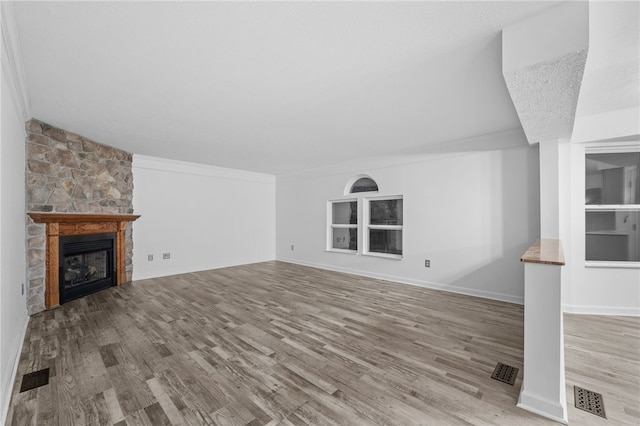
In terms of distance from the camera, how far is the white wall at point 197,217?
5016 millimetres

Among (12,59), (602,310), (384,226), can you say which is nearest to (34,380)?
(12,59)

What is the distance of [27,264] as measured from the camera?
10.7ft

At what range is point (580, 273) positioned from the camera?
344cm

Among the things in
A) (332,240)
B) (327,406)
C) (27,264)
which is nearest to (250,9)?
(327,406)

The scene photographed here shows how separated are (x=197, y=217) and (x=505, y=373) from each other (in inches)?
219

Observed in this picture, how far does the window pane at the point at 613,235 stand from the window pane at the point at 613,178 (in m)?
0.18

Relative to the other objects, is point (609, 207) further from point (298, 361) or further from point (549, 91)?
point (298, 361)

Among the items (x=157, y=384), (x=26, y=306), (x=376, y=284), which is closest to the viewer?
(x=157, y=384)

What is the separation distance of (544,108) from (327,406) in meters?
2.86

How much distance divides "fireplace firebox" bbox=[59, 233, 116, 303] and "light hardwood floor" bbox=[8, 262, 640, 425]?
0.79 feet

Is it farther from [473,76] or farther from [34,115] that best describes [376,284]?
[34,115]

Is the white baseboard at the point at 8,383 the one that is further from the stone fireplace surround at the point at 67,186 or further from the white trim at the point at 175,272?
the white trim at the point at 175,272

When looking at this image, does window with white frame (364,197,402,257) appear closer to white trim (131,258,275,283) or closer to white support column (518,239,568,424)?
white trim (131,258,275,283)

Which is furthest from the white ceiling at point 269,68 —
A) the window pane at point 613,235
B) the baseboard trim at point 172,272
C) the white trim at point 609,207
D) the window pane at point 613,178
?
the baseboard trim at point 172,272
